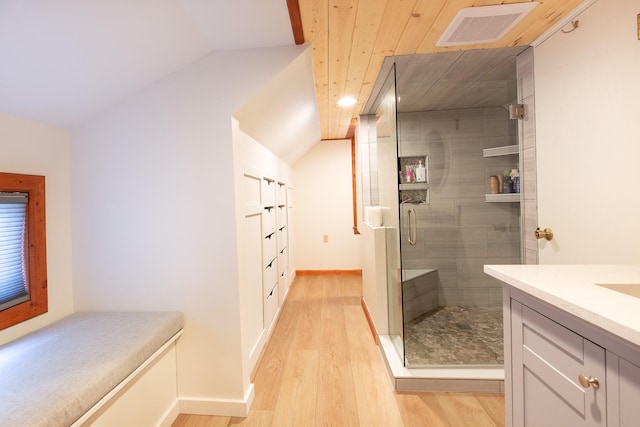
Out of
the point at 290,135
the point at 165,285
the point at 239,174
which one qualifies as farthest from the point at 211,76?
the point at 290,135

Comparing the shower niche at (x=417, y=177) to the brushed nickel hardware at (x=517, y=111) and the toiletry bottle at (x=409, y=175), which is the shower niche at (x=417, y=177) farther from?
the brushed nickel hardware at (x=517, y=111)

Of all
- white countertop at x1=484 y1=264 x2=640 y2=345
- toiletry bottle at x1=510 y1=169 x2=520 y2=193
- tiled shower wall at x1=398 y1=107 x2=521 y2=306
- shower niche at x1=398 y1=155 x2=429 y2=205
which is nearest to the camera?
white countertop at x1=484 y1=264 x2=640 y2=345

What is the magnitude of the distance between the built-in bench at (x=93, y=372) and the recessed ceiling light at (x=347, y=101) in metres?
2.17

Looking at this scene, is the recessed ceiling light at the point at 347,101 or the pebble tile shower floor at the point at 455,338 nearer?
the pebble tile shower floor at the point at 455,338

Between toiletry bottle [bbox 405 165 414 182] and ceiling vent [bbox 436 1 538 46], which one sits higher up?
ceiling vent [bbox 436 1 538 46]

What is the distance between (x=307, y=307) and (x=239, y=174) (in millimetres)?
2130

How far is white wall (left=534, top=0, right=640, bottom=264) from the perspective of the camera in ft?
3.93

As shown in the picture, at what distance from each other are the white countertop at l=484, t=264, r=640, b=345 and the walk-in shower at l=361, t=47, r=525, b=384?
3.51 ft

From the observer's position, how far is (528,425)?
0.93 metres

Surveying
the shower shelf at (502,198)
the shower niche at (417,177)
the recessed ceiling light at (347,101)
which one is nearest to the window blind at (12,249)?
the recessed ceiling light at (347,101)

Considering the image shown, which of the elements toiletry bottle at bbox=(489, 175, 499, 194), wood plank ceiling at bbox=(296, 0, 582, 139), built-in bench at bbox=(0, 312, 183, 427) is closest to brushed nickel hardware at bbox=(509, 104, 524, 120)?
wood plank ceiling at bbox=(296, 0, 582, 139)

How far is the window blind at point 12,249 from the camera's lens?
1353mm

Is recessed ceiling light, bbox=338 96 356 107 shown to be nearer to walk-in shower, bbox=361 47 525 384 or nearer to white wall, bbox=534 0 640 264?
walk-in shower, bbox=361 47 525 384

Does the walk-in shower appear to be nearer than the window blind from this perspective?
No
